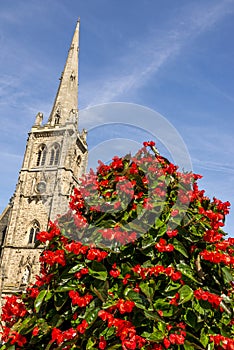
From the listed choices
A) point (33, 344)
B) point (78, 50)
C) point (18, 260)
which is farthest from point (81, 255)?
point (78, 50)

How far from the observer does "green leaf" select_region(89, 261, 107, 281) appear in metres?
3.12

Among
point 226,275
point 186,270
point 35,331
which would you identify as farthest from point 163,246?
point 35,331

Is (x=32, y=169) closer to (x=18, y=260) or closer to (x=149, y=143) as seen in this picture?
(x=18, y=260)

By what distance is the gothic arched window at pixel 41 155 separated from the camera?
101 ft

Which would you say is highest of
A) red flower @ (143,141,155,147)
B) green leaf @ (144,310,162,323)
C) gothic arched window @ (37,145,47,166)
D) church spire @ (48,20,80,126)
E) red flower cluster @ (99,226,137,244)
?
church spire @ (48,20,80,126)

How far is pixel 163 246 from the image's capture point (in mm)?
3211

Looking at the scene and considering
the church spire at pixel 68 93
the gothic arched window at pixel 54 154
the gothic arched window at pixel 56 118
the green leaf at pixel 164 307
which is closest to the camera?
the green leaf at pixel 164 307

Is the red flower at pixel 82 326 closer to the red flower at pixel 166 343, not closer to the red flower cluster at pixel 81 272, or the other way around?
the red flower cluster at pixel 81 272

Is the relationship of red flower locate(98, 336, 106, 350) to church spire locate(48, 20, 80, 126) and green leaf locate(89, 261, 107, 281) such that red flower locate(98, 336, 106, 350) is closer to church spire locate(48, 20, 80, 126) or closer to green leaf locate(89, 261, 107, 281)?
green leaf locate(89, 261, 107, 281)

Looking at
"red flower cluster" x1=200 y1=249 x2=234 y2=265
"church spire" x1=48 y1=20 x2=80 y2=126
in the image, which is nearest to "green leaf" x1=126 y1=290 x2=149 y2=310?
"red flower cluster" x1=200 y1=249 x2=234 y2=265

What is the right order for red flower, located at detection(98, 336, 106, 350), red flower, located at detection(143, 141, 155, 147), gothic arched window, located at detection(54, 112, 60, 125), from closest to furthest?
red flower, located at detection(98, 336, 106, 350)
red flower, located at detection(143, 141, 155, 147)
gothic arched window, located at detection(54, 112, 60, 125)

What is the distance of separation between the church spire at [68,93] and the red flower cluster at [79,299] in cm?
2944

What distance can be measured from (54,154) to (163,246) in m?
28.1

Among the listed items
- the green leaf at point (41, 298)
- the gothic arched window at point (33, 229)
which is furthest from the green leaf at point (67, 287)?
the gothic arched window at point (33, 229)
